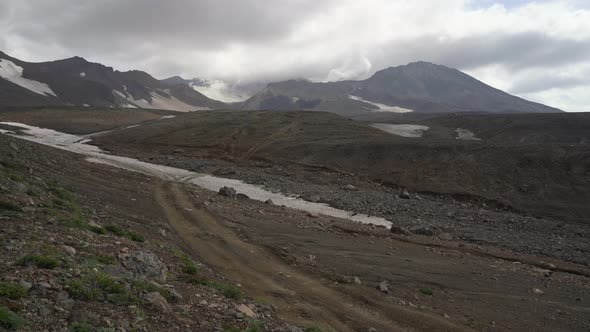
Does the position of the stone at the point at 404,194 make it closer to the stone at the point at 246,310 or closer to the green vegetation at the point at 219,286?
the green vegetation at the point at 219,286

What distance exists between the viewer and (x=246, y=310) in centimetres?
1221

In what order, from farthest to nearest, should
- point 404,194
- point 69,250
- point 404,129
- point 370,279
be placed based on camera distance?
point 404,129 < point 404,194 < point 370,279 < point 69,250

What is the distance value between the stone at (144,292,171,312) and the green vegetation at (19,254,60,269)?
96.1 inches

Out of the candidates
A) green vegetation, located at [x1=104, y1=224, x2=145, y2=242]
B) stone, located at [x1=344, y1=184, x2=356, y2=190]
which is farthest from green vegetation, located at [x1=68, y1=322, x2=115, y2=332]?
stone, located at [x1=344, y1=184, x2=356, y2=190]

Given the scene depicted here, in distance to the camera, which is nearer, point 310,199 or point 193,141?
point 310,199

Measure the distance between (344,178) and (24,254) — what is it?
4360 cm

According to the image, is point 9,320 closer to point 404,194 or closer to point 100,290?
point 100,290

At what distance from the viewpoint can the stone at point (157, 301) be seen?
10.5 meters

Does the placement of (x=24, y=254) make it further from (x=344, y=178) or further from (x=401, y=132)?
(x=401, y=132)

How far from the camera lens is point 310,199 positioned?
40.2 metres

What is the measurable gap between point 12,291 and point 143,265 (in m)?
4.65

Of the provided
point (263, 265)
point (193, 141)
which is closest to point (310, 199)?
point (263, 265)

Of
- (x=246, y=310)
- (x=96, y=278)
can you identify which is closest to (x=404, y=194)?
(x=246, y=310)

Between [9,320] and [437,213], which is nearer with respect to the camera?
[9,320]
